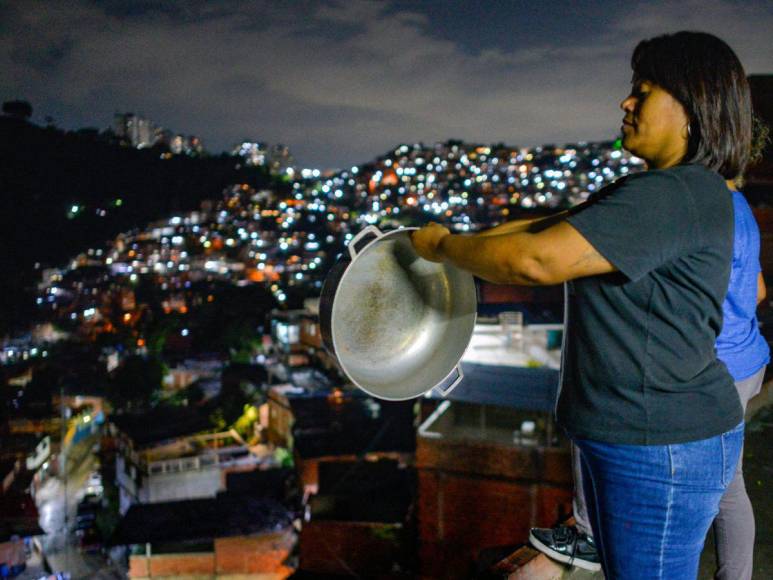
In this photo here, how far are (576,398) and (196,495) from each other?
724 inches

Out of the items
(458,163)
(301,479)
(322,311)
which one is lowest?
(301,479)

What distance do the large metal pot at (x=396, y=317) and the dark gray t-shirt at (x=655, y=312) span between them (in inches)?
21.2

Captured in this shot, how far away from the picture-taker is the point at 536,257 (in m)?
1.12

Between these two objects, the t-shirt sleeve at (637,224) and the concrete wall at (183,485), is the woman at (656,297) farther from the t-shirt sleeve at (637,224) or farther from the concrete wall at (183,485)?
the concrete wall at (183,485)

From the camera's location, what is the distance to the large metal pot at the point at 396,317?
5.26ft

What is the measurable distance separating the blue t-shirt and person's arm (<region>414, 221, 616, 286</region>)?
31.9 inches

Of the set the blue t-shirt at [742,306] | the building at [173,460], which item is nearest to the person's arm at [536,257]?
the blue t-shirt at [742,306]

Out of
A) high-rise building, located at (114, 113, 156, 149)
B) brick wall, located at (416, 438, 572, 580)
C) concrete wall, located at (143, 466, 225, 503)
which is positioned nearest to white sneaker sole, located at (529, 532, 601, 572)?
brick wall, located at (416, 438, 572, 580)

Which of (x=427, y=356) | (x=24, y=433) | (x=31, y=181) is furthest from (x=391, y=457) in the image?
(x=31, y=181)

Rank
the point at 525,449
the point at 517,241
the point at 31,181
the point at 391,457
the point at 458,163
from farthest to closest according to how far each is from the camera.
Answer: the point at 458,163 → the point at 31,181 → the point at 391,457 → the point at 525,449 → the point at 517,241

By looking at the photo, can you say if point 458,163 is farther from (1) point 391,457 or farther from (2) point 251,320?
(1) point 391,457

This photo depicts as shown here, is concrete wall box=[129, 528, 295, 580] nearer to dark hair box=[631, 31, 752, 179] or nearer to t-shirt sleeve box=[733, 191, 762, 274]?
t-shirt sleeve box=[733, 191, 762, 274]

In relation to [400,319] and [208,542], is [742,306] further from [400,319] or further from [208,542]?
[208,542]

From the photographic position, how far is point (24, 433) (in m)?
22.8
